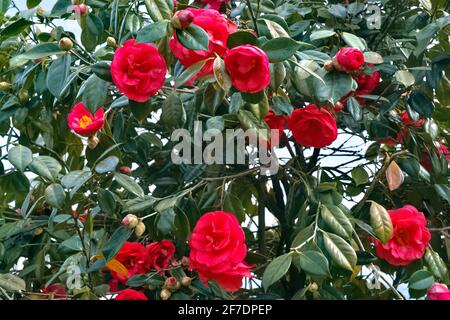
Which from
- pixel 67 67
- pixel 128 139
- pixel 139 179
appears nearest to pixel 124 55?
pixel 67 67

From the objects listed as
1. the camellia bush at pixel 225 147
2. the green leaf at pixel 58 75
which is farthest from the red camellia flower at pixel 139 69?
the green leaf at pixel 58 75

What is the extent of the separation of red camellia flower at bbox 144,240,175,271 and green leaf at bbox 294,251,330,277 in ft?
0.95

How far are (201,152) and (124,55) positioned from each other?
30 centimetres

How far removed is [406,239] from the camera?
1426mm

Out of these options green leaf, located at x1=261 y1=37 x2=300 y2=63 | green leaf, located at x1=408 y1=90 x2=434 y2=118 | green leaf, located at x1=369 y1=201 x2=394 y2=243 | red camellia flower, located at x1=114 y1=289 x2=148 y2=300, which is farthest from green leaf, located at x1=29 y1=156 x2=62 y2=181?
green leaf, located at x1=408 y1=90 x2=434 y2=118

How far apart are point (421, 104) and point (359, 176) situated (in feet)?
0.77

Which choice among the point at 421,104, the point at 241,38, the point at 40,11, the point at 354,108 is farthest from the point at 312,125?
the point at 40,11

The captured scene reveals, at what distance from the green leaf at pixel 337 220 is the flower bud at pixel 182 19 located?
0.40 m

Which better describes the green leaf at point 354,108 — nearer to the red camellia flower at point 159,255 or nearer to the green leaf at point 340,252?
the green leaf at point 340,252

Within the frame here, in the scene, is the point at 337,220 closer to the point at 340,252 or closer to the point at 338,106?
the point at 340,252

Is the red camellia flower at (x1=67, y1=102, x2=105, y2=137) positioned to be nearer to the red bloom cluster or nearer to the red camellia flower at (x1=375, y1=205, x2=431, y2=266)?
the red bloom cluster

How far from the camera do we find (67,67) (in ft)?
4.21

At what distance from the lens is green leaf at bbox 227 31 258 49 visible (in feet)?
3.73

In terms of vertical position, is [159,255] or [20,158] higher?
[20,158]
